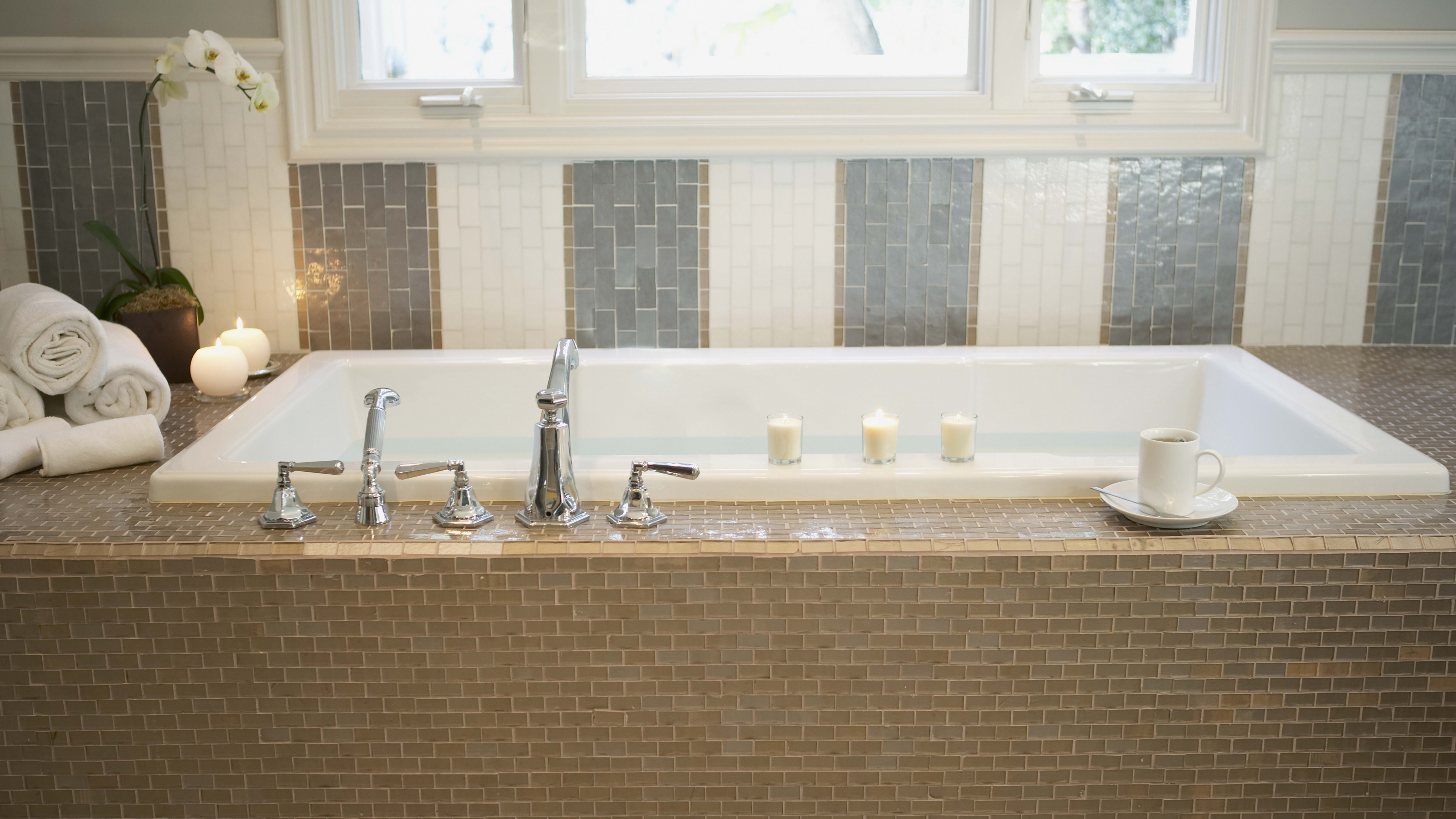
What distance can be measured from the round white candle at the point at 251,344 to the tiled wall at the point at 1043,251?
1569mm

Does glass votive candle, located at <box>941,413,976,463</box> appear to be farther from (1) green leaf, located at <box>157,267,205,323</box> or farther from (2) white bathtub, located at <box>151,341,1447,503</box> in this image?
(1) green leaf, located at <box>157,267,205,323</box>

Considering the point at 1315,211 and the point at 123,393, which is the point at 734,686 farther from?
the point at 1315,211

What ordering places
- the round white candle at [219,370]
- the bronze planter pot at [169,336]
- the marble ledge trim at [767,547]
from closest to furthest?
the marble ledge trim at [767,547]
the round white candle at [219,370]
the bronze planter pot at [169,336]

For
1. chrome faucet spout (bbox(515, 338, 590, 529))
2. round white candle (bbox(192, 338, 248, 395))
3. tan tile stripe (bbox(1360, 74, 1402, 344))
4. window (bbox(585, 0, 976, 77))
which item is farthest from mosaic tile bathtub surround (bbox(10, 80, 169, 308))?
tan tile stripe (bbox(1360, 74, 1402, 344))

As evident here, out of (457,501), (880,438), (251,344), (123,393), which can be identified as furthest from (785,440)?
(251,344)

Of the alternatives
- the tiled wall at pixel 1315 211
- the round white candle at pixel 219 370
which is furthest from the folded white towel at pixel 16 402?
the tiled wall at pixel 1315 211

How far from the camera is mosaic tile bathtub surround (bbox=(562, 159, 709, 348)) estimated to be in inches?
103

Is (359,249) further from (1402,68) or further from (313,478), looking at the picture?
(1402,68)

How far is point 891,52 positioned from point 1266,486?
1395 millimetres

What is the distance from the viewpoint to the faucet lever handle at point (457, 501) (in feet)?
5.34

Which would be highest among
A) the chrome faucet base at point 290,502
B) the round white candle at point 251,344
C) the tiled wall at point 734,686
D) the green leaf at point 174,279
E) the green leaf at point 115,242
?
the green leaf at point 115,242

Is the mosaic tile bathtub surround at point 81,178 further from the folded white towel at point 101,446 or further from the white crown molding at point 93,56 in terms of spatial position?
the folded white towel at point 101,446

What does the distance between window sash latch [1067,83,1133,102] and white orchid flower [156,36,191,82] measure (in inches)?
73.0

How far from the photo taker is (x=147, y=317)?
2.44 meters
